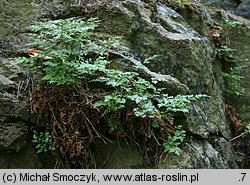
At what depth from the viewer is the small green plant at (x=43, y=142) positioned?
9.81 ft

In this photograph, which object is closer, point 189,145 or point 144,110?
point 144,110

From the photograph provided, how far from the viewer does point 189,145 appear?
11.0 feet

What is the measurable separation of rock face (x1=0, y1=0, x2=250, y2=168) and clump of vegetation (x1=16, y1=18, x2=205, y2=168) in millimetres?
186

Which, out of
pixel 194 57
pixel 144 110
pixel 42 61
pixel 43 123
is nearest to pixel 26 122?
pixel 43 123

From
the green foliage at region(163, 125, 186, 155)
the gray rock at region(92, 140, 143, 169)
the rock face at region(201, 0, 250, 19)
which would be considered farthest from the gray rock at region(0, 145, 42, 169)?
the rock face at region(201, 0, 250, 19)

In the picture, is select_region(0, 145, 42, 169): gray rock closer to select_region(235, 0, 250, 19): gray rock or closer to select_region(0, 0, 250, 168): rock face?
select_region(0, 0, 250, 168): rock face

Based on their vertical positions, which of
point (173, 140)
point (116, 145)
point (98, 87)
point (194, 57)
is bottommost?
point (116, 145)

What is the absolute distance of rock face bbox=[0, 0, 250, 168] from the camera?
2.98 m

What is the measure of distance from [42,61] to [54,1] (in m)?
1.19

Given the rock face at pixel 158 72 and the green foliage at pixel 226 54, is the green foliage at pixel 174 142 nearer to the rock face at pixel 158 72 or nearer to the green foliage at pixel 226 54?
the rock face at pixel 158 72

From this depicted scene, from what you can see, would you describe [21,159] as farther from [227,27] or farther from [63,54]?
[227,27]

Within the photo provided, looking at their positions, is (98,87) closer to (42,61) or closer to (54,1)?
(42,61)

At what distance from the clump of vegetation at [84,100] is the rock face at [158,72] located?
0.19 meters

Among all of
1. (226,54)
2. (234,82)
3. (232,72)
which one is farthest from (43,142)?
(226,54)
